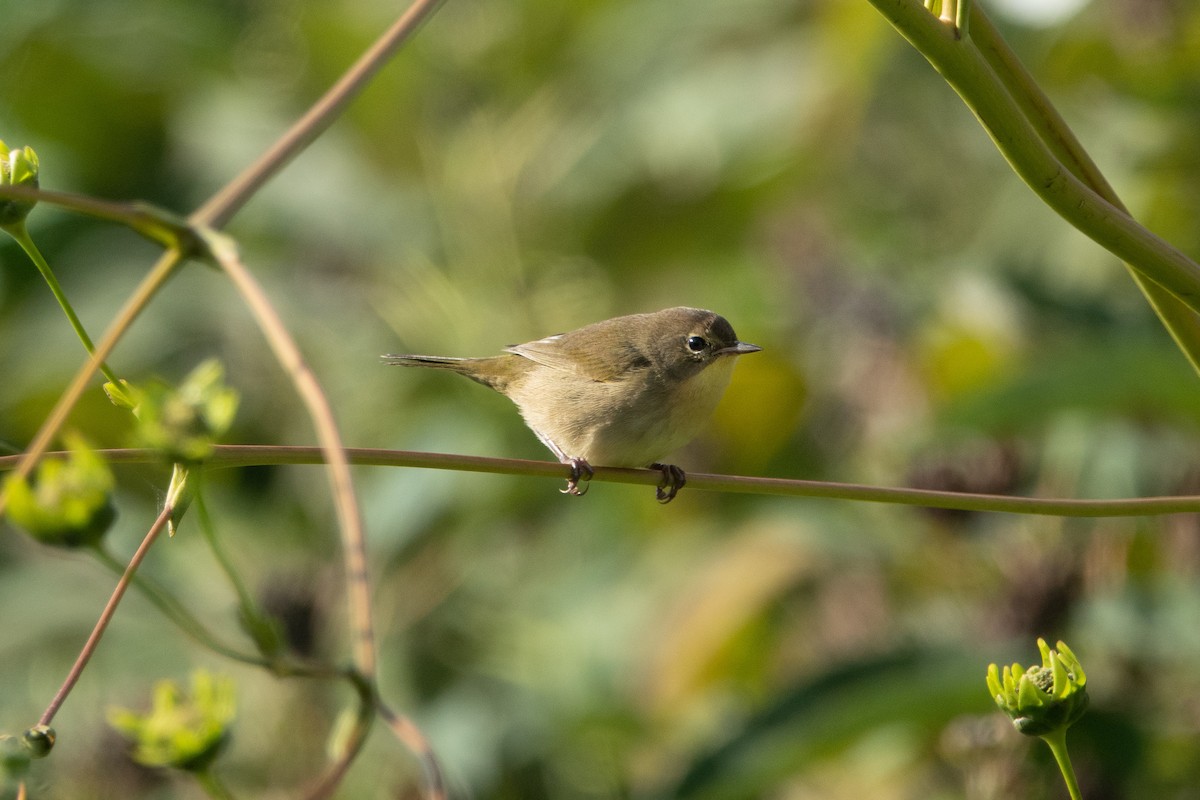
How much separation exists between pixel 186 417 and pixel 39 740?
11.8 inches

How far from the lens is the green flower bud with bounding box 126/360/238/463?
1.01 metres

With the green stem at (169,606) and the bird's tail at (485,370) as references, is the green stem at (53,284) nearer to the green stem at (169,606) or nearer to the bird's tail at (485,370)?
the green stem at (169,606)

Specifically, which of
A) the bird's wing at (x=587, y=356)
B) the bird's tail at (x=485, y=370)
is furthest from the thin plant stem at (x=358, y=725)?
the bird's tail at (x=485, y=370)

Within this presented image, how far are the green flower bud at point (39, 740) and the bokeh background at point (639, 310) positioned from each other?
198cm

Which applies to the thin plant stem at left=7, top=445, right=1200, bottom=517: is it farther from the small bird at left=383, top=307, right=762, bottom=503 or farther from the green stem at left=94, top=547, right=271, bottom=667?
the small bird at left=383, top=307, right=762, bottom=503

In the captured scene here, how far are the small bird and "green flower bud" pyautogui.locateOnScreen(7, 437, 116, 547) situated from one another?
5.98 ft

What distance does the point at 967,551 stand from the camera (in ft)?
11.2

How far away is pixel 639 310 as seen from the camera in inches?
197

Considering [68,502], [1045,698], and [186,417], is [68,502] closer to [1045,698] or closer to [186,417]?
[186,417]

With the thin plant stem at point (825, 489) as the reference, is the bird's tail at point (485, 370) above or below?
above

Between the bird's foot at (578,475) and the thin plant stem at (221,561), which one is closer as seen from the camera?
the thin plant stem at (221,561)

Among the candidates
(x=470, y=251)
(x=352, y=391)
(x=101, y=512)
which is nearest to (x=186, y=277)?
(x=352, y=391)

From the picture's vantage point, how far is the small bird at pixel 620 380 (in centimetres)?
292

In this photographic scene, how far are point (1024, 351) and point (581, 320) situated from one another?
1553 mm
